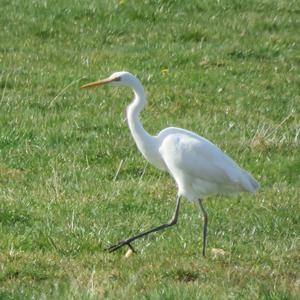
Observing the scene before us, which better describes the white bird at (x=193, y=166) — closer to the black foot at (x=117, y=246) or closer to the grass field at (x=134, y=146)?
the black foot at (x=117, y=246)

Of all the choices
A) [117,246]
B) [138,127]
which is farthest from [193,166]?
[117,246]

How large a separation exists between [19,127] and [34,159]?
40.0 inches

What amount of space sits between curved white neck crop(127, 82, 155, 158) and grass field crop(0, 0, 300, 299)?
1.97 ft

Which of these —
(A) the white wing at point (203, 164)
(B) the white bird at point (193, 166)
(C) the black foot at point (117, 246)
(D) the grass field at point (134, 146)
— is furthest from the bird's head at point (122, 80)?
(C) the black foot at point (117, 246)

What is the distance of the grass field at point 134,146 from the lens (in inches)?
267

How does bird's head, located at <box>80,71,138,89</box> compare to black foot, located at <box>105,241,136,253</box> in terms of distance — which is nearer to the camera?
black foot, located at <box>105,241,136,253</box>

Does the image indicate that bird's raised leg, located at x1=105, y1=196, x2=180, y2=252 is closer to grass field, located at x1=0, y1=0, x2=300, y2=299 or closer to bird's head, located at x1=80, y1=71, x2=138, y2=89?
grass field, located at x1=0, y1=0, x2=300, y2=299

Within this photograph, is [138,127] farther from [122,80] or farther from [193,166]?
[193,166]

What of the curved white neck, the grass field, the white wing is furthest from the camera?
the curved white neck

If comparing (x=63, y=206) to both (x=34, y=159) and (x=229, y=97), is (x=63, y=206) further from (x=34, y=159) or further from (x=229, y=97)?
(x=229, y=97)

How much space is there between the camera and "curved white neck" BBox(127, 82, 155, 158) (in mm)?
7789

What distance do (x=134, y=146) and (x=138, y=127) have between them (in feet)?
8.00

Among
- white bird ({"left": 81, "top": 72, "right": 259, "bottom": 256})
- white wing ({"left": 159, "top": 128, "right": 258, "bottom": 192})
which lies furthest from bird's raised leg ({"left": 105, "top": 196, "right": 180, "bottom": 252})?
white wing ({"left": 159, "top": 128, "right": 258, "bottom": 192})

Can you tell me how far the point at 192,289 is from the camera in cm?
619
